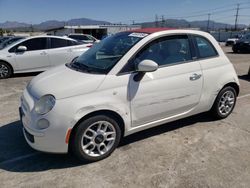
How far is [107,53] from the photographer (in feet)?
12.4

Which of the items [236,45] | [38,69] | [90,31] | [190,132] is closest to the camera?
[190,132]

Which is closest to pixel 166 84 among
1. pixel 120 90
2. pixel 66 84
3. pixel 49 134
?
pixel 120 90

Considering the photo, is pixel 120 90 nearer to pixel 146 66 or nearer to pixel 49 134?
pixel 146 66

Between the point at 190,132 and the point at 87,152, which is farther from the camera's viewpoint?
the point at 190,132

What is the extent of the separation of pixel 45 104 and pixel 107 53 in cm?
126

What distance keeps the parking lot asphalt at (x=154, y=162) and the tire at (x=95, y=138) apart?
0.40 feet

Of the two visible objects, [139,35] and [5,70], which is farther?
[5,70]

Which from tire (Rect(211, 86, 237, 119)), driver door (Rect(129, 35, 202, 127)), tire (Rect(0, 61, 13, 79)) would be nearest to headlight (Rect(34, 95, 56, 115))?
driver door (Rect(129, 35, 202, 127))

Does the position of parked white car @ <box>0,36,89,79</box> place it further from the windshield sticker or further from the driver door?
the driver door

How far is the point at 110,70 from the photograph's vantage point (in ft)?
10.8

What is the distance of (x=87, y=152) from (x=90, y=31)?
46834 mm

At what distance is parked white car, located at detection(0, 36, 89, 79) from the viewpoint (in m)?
8.77

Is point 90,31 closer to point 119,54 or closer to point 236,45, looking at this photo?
point 236,45

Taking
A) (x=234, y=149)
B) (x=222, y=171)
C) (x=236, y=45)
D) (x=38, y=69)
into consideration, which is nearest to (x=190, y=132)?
(x=234, y=149)
